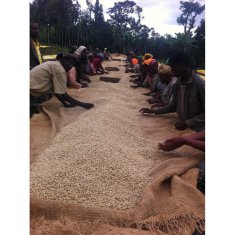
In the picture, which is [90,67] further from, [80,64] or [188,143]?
[188,143]

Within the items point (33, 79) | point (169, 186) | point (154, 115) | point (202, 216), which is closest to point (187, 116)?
point (154, 115)

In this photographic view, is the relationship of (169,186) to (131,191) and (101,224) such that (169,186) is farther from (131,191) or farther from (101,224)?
(101,224)

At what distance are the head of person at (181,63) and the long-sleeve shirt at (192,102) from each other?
102 mm

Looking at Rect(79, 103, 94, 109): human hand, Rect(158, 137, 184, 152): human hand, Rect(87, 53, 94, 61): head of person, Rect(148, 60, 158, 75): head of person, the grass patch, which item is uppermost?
Rect(87, 53, 94, 61): head of person

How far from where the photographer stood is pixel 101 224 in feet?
4.79

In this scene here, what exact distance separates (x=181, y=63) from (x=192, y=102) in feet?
1.36

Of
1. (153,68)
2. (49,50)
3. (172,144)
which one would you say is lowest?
(172,144)

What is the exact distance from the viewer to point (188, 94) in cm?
297

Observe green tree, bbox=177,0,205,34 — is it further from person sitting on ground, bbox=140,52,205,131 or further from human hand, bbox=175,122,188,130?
human hand, bbox=175,122,188,130

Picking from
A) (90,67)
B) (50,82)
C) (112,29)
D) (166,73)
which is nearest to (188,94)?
(166,73)

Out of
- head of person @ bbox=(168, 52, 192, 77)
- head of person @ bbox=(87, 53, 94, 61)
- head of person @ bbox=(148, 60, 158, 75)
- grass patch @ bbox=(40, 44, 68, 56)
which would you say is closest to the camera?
head of person @ bbox=(168, 52, 192, 77)

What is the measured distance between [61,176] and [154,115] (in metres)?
2.08

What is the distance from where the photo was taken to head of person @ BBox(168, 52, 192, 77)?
2.83m

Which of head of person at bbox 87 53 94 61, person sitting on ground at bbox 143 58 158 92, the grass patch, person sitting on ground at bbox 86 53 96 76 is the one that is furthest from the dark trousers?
head of person at bbox 87 53 94 61
